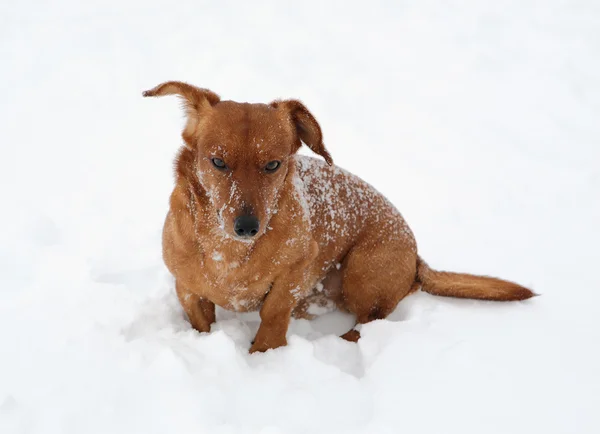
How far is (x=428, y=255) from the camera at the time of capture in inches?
155

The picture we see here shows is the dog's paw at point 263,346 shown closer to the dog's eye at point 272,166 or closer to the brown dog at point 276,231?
the brown dog at point 276,231

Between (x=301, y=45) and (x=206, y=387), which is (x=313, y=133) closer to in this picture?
(x=206, y=387)

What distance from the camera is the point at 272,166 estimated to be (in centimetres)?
258

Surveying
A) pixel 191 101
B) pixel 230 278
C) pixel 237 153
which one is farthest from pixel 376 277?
pixel 191 101

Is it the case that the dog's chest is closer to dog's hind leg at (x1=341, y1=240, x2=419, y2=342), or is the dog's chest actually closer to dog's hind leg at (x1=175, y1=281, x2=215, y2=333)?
dog's hind leg at (x1=175, y1=281, x2=215, y2=333)

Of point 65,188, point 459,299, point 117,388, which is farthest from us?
point 65,188

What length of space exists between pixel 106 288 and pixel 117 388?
950mm

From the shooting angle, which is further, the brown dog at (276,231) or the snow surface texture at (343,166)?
the brown dog at (276,231)

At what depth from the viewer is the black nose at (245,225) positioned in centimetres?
235

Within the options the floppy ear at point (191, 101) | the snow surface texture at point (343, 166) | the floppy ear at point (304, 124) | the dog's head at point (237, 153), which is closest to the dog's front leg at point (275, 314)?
the snow surface texture at point (343, 166)

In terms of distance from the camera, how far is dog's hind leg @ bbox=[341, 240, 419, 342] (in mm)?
3256

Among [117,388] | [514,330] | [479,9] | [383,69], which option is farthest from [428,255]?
[479,9]

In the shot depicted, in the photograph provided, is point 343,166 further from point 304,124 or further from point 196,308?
point 196,308

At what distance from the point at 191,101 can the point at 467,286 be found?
207 cm
